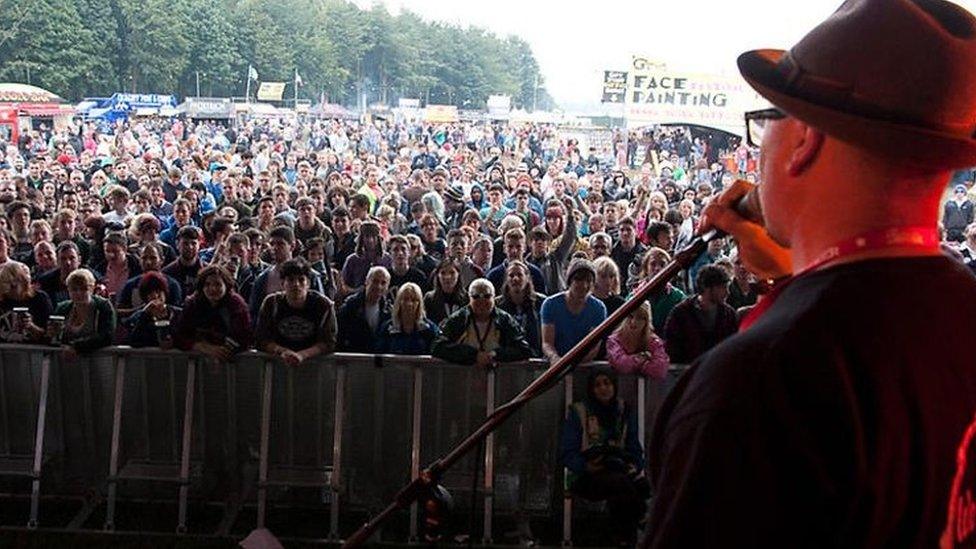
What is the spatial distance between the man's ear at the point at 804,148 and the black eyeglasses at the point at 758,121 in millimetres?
36

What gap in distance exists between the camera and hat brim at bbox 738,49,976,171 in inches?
42.7

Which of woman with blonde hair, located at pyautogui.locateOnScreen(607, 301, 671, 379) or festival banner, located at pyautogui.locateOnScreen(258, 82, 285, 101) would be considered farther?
festival banner, located at pyautogui.locateOnScreen(258, 82, 285, 101)

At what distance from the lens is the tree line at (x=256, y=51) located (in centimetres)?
5694

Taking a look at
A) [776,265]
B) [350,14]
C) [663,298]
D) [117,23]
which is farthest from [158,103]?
[776,265]

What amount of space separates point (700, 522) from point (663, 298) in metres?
6.80

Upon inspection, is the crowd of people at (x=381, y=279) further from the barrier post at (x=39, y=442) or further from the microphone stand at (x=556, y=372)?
the microphone stand at (x=556, y=372)

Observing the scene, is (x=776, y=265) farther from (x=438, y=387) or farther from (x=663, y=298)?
(x=663, y=298)

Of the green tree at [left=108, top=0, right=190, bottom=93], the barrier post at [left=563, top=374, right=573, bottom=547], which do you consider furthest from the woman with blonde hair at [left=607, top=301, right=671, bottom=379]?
the green tree at [left=108, top=0, right=190, bottom=93]

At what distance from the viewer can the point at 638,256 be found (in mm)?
9859

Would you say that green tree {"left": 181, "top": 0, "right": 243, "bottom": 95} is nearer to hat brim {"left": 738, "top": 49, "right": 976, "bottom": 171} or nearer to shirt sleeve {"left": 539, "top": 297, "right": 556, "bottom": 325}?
shirt sleeve {"left": 539, "top": 297, "right": 556, "bottom": 325}

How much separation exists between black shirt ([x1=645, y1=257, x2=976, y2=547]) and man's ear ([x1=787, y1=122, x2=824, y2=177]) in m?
0.13

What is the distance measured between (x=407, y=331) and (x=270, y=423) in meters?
1.13

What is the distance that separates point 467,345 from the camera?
6.21 metres

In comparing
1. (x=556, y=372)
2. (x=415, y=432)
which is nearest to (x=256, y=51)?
(x=415, y=432)
